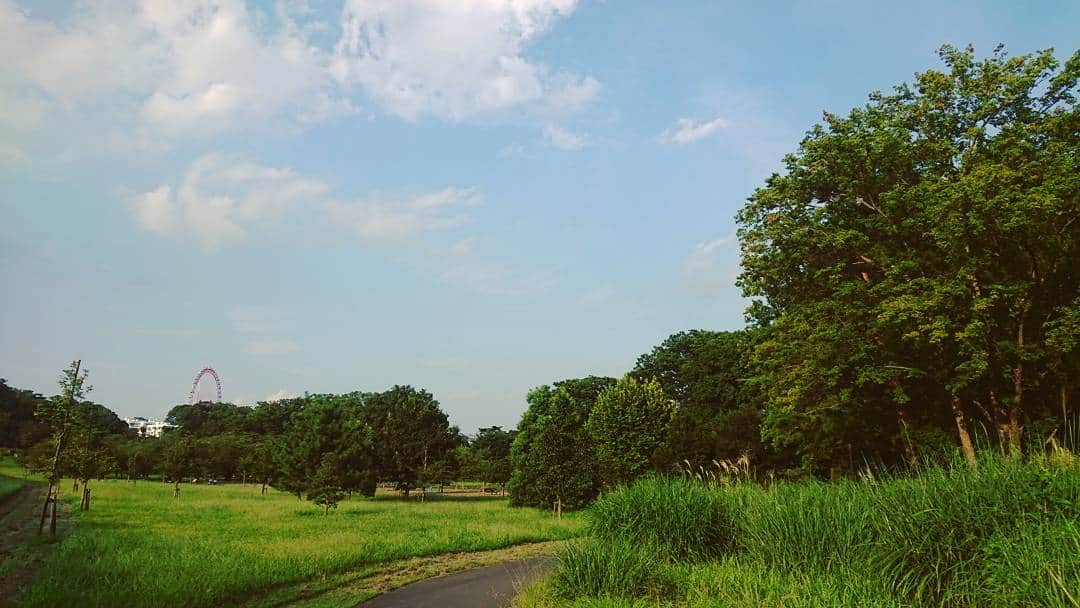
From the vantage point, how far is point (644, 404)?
48.6 meters

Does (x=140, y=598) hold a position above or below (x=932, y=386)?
below

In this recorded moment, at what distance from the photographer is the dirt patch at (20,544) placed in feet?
48.8

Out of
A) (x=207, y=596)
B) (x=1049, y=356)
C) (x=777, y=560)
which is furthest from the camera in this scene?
(x=1049, y=356)

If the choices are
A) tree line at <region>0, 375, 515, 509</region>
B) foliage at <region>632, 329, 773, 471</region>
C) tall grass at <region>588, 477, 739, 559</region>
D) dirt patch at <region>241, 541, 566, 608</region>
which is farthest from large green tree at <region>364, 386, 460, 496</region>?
tall grass at <region>588, 477, 739, 559</region>

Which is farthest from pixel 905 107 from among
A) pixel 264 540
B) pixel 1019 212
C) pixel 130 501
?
pixel 130 501

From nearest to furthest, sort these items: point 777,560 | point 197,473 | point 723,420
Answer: point 777,560 → point 723,420 → point 197,473

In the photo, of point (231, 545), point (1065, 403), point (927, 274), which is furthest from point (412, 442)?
point (1065, 403)

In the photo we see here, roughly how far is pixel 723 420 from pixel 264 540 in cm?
2819

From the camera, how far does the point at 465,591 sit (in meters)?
15.0

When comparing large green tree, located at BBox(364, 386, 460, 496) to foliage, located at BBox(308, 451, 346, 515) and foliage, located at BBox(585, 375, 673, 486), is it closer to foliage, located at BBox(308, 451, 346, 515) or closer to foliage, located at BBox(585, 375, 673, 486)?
foliage, located at BBox(585, 375, 673, 486)

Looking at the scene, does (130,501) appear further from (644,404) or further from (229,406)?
(229,406)

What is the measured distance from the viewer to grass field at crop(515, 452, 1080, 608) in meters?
7.81

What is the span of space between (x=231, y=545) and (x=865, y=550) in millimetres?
19114

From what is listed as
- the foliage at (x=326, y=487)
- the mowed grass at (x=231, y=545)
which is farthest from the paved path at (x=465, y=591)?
the foliage at (x=326, y=487)
